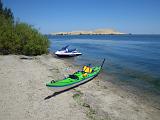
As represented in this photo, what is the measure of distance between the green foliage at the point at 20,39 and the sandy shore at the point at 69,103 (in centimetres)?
1491

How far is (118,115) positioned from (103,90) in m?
5.23

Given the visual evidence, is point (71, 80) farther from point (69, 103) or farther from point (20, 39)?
point (20, 39)

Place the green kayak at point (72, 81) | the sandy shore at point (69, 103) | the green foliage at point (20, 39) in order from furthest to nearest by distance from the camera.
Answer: the green foliage at point (20, 39) → the green kayak at point (72, 81) → the sandy shore at point (69, 103)

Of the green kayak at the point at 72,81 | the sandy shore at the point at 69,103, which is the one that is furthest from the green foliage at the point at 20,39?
the green kayak at the point at 72,81

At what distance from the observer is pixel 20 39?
34812mm

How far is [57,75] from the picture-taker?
22234 mm

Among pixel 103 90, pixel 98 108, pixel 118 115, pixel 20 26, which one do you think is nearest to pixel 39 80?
pixel 103 90

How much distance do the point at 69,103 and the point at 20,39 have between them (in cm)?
2343

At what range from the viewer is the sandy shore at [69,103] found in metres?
12.4

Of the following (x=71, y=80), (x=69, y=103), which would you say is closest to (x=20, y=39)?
(x=71, y=80)

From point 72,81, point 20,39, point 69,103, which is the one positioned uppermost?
point 20,39

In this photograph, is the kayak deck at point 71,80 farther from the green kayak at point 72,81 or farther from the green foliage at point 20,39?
the green foliage at point 20,39

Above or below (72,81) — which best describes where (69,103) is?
below

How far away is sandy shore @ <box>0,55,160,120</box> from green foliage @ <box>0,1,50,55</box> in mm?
14910
